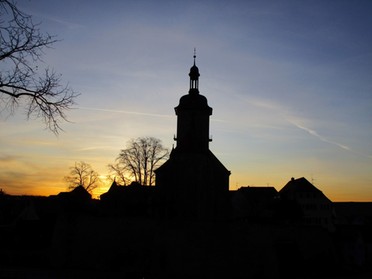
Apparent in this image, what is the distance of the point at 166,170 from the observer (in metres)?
51.3

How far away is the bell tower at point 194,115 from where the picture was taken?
50.1 meters

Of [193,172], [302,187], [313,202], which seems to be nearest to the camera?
[193,172]

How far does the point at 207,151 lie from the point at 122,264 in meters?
23.6

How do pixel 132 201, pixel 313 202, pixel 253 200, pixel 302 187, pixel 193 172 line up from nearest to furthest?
pixel 193 172
pixel 132 201
pixel 313 202
pixel 302 187
pixel 253 200

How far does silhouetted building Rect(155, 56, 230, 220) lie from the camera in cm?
4488

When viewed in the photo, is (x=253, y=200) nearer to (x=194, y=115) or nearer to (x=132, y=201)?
(x=194, y=115)

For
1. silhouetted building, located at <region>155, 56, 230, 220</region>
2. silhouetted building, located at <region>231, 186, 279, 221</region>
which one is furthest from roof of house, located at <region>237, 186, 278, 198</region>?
silhouetted building, located at <region>155, 56, 230, 220</region>

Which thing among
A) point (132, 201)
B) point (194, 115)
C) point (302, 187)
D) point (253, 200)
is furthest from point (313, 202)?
point (132, 201)

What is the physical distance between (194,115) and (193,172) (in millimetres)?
8161

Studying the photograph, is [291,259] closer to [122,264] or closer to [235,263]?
[235,263]

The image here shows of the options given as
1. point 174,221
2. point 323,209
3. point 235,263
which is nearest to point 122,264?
point 174,221

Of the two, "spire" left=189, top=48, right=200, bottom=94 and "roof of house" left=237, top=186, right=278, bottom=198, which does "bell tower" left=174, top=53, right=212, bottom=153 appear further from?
"roof of house" left=237, top=186, right=278, bottom=198

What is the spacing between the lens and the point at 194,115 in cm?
5019

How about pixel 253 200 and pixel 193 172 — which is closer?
pixel 193 172
